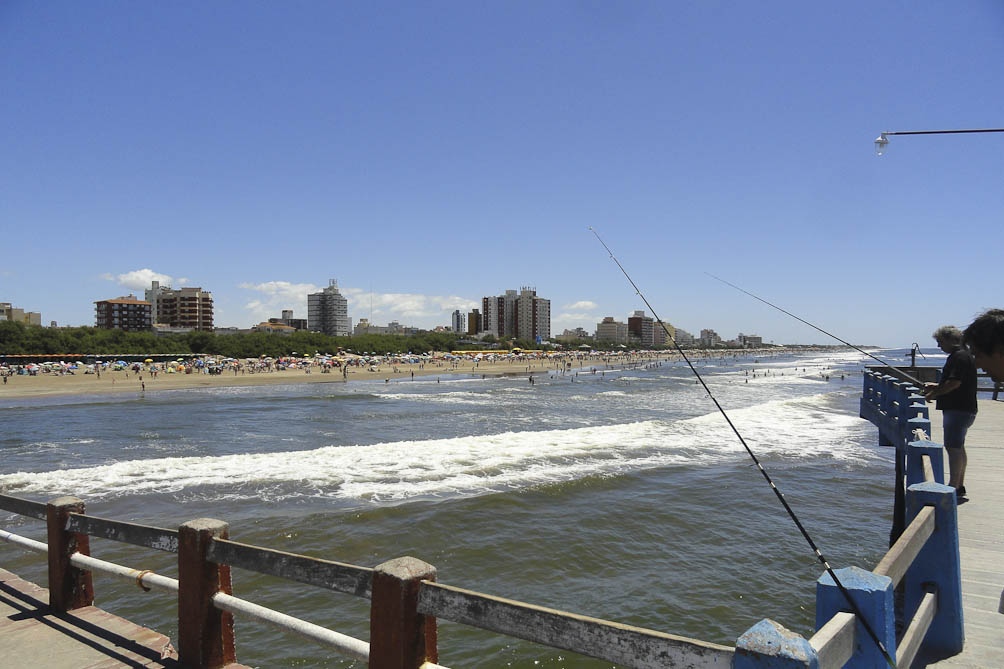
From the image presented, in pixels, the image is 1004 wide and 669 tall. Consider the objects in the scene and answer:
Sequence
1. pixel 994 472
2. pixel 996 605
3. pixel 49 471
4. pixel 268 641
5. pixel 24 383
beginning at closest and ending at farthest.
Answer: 1. pixel 996 605
2. pixel 268 641
3. pixel 994 472
4. pixel 49 471
5. pixel 24 383

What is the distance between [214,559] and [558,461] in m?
14.2

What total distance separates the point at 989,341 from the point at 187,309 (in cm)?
16792

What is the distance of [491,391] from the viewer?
52.4m

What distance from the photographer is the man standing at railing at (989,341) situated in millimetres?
3416

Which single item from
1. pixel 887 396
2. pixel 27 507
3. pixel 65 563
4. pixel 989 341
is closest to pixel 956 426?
pixel 989 341

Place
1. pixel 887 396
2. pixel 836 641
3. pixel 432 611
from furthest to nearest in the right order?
pixel 887 396 < pixel 432 611 < pixel 836 641

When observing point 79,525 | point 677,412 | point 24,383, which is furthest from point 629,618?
point 24,383

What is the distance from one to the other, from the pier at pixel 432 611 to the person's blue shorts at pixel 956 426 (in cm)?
79

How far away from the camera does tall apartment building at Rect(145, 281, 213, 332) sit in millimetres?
147250

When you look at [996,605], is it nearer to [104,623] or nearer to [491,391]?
[104,623]

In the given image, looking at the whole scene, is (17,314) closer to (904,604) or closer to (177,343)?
(177,343)

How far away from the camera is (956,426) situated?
6.23m

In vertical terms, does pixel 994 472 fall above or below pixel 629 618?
above

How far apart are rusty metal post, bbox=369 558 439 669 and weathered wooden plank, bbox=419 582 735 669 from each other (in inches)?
2.7
